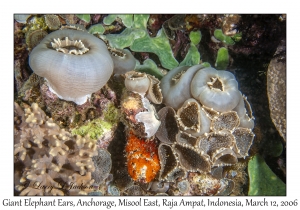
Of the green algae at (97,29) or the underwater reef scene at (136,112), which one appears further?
the green algae at (97,29)

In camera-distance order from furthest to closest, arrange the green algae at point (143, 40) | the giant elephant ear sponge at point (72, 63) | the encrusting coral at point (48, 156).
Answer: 1. the green algae at point (143, 40)
2. the encrusting coral at point (48, 156)
3. the giant elephant ear sponge at point (72, 63)

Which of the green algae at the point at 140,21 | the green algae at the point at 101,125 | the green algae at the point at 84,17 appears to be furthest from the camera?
the green algae at the point at 140,21

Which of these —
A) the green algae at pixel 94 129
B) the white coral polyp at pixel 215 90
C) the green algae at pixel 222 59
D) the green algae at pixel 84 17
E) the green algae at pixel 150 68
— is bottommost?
the green algae at pixel 94 129

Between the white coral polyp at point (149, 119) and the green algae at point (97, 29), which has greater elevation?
the green algae at point (97, 29)

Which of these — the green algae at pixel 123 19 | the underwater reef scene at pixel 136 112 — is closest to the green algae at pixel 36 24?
the underwater reef scene at pixel 136 112

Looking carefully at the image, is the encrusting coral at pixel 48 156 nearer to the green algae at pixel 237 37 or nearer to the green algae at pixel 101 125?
the green algae at pixel 101 125

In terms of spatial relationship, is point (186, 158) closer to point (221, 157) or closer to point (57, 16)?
point (221, 157)
